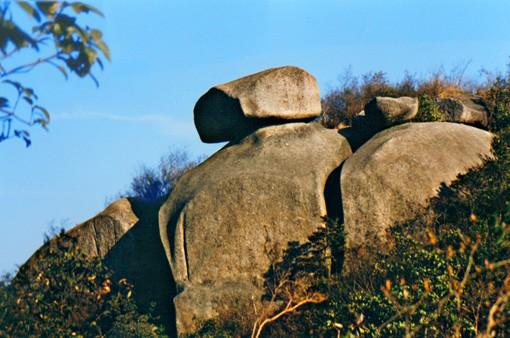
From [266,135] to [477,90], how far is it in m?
9.35

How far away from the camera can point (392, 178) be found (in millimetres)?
21750

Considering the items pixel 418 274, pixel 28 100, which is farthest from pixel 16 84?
pixel 418 274

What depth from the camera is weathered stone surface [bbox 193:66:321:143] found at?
2414 cm

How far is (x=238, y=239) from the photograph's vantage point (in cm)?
2230

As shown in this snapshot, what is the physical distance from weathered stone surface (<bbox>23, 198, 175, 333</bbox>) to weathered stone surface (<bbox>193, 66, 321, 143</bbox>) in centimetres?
341

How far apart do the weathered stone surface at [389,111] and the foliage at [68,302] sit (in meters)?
7.87

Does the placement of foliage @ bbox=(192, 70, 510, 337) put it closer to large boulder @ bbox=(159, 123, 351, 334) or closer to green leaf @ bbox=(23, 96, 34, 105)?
large boulder @ bbox=(159, 123, 351, 334)

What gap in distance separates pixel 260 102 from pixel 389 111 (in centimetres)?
340

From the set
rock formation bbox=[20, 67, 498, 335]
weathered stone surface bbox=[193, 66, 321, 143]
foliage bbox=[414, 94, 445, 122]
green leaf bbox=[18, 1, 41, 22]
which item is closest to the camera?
green leaf bbox=[18, 1, 41, 22]

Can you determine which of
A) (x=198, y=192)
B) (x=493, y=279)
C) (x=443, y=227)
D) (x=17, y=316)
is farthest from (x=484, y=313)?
(x=17, y=316)

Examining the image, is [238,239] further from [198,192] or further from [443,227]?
[443,227]

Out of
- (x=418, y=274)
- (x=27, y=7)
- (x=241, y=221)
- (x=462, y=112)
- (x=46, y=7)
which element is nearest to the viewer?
(x=27, y=7)

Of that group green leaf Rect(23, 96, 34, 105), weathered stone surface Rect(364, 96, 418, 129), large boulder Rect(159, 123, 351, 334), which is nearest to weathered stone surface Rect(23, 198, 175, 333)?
large boulder Rect(159, 123, 351, 334)

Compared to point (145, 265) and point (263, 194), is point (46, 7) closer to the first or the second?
point (263, 194)
